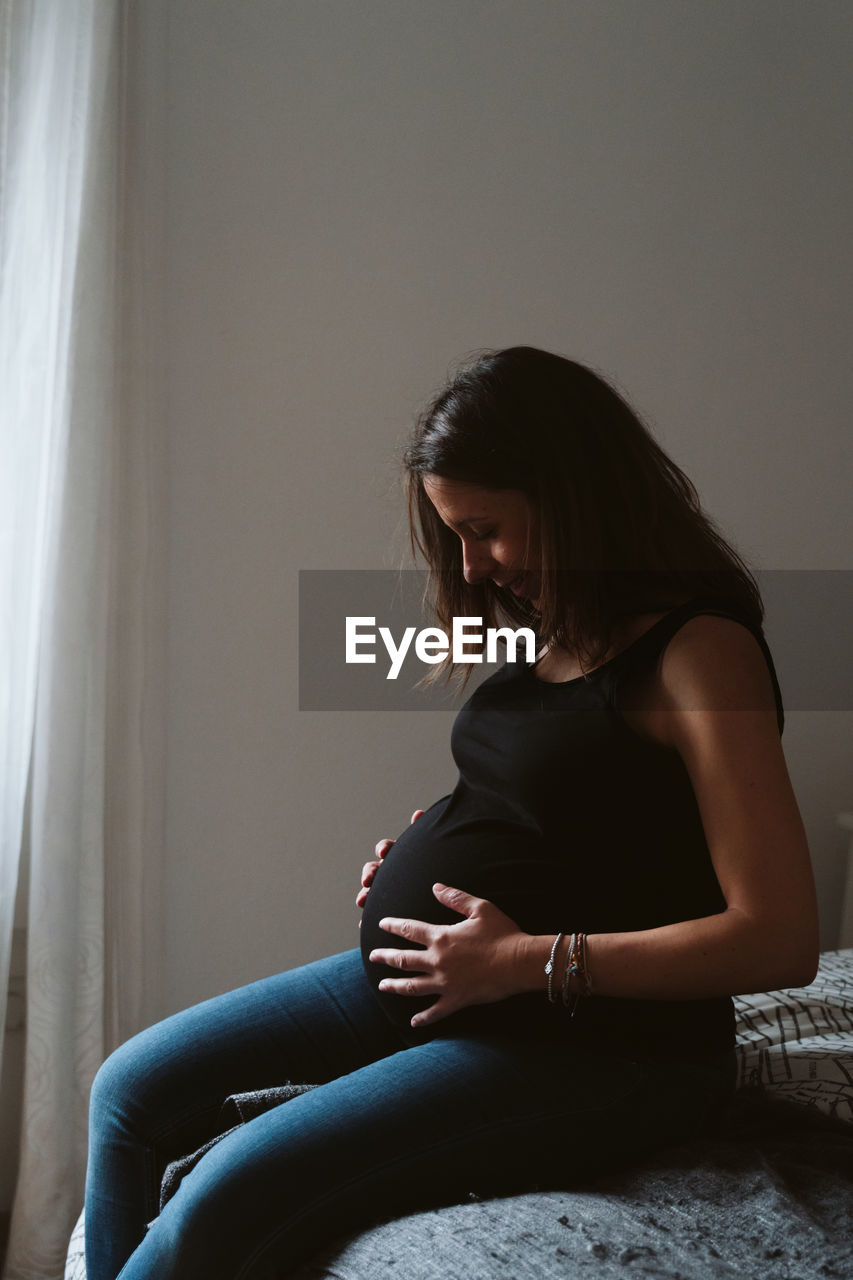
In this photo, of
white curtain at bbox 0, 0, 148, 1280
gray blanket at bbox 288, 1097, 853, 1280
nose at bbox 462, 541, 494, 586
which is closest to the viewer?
gray blanket at bbox 288, 1097, 853, 1280

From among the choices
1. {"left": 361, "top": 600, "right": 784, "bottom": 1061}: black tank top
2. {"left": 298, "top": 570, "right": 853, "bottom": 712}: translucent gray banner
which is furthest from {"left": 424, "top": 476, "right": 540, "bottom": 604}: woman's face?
{"left": 298, "top": 570, "right": 853, "bottom": 712}: translucent gray banner

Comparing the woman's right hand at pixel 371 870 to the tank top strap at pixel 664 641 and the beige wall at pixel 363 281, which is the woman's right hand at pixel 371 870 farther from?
the beige wall at pixel 363 281

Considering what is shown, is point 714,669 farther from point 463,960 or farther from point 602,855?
point 463,960

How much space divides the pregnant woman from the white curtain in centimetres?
61

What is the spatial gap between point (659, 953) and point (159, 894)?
1119mm

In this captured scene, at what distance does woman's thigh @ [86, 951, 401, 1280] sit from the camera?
0.95 meters

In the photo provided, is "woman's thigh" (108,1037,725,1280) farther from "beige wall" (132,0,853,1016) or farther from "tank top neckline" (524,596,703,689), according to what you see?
"beige wall" (132,0,853,1016)

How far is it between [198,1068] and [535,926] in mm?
344

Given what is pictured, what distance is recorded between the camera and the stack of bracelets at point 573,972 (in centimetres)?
88

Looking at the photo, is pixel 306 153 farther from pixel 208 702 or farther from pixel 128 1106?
pixel 128 1106

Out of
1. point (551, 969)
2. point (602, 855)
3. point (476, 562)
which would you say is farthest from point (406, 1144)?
point (476, 562)

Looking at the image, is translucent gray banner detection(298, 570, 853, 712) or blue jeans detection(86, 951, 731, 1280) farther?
translucent gray banner detection(298, 570, 853, 712)

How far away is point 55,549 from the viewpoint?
1573mm

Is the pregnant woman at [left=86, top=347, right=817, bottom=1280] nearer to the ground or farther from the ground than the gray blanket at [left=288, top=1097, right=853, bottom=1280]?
farther from the ground
